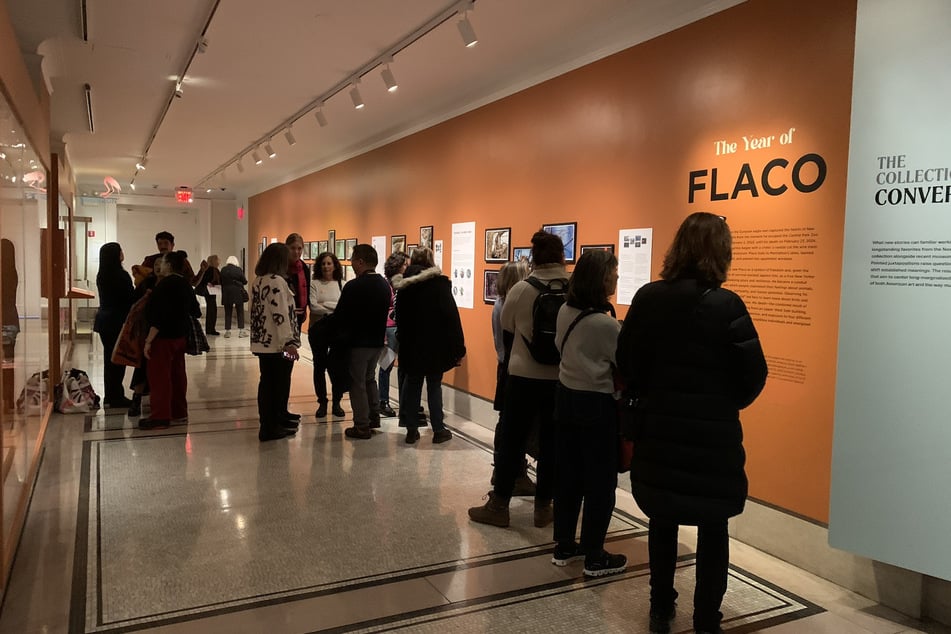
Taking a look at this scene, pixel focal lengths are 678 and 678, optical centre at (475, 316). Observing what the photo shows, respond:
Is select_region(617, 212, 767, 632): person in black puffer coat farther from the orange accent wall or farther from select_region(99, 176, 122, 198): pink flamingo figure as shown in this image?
select_region(99, 176, 122, 198): pink flamingo figure

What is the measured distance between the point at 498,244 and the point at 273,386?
2.30 metres

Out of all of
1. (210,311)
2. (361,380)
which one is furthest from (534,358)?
(210,311)

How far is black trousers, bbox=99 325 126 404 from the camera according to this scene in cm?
635

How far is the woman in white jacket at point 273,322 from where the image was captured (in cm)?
505

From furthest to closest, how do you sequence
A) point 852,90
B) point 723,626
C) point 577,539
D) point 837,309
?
point 577,539
point 837,309
point 852,90
point 723,626

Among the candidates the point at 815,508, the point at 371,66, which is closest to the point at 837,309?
the point at 815,508

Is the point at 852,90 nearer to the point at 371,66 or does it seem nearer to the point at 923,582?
the point at 923,582

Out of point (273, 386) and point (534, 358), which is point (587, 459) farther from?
point (273, 386)

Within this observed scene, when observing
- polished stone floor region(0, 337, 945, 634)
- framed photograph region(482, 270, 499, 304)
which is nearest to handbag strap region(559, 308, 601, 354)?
polished stone floor region(0, 337, 945, 634)

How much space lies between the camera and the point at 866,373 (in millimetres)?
2916

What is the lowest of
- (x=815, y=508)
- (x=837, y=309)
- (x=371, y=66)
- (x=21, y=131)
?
(x=815, y=508)

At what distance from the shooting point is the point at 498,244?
6.10 metres

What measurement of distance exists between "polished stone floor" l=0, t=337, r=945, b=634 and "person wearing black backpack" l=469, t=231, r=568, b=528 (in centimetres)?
50

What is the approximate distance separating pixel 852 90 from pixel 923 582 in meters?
2.20
